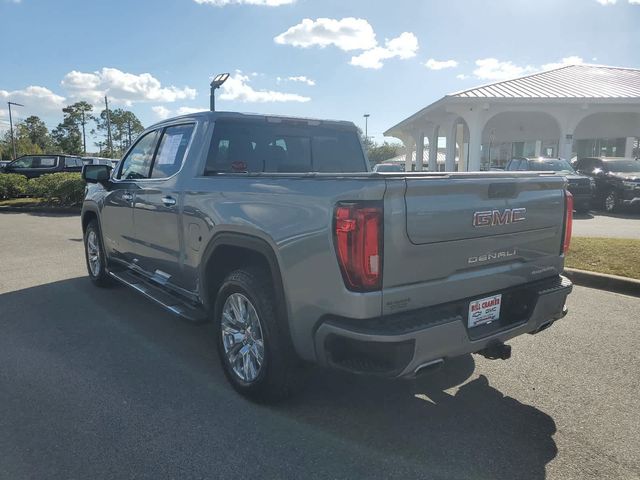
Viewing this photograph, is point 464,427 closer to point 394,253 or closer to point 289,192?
→ point 394,253

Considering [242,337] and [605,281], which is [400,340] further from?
[605,281]

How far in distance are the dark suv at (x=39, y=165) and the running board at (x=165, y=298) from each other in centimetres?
2139

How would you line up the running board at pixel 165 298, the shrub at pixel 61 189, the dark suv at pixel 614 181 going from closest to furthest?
1. the running board at pixel 165 298
2. the dark suv at pixel 614 181
3. the shrub at pixel 61 189

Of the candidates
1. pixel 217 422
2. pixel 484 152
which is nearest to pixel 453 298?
pixel 217 422

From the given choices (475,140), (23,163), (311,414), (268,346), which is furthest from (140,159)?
(23,163)

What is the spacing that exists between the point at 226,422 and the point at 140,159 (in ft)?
10.2

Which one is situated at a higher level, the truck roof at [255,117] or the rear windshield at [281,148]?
the truck roof at [255,117]

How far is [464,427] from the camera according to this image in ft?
10.2

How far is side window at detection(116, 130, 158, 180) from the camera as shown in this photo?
5.00m

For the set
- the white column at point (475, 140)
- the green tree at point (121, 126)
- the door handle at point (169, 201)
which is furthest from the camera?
the green tree at point (121, 126)

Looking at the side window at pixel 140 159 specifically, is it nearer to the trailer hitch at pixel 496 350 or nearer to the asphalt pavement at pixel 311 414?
the asphalt pavement at pixel 311 414

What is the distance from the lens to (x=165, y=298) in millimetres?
4418

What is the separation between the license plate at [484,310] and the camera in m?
3.03

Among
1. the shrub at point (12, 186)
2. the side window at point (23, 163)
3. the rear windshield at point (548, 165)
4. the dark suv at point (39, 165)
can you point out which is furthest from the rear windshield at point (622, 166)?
the side window at point (23, 163)
